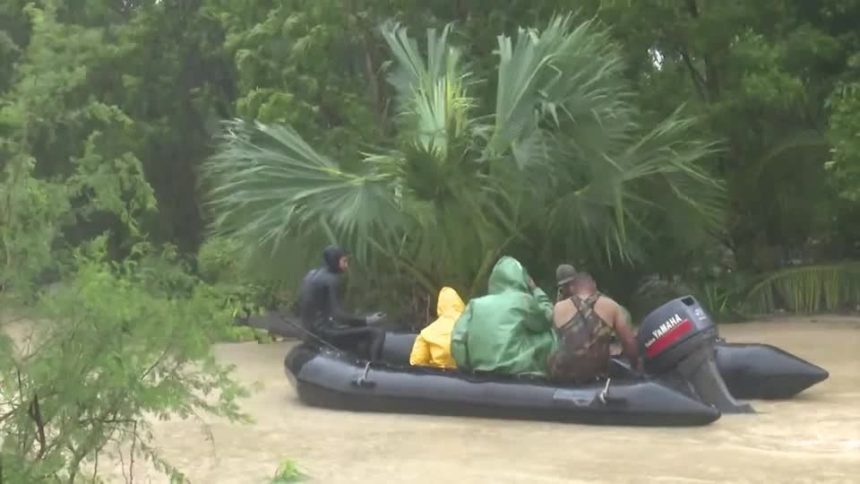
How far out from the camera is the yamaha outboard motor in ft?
31.7

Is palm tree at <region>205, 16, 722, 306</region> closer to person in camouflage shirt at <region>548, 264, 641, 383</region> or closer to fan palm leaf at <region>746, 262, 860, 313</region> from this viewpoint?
fan palm leaf at <region>746, 262, 860, 313</region>

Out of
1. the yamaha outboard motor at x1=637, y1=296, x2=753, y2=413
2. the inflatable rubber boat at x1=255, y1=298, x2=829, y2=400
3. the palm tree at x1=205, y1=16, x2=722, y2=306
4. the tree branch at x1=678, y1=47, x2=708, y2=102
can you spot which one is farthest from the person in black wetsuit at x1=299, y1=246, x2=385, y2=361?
the tree branch at x1=678, y1=47, x2=708, y2=102

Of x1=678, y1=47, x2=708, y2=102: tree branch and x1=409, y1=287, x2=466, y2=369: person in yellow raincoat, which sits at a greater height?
x1=678, y1=47, x2=708, y2=102: tree branch

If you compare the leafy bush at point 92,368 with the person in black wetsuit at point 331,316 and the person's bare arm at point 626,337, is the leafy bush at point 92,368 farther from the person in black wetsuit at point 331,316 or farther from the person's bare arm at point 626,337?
the person in black wetsuit at point 331,316

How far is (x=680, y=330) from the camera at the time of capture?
9734 millimetres

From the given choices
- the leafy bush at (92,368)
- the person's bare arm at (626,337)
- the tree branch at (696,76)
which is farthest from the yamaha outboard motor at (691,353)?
the tree branch at (696,76)

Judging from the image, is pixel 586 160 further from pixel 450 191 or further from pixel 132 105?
pixel 132 105

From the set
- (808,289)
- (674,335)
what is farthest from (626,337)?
(808,289)

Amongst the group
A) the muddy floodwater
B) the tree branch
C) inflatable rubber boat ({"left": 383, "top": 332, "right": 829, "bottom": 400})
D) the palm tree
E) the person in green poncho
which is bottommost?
the muddy floodwater

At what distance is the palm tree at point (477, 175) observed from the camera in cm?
1403

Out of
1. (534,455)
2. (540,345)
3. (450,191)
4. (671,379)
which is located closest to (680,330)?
(671,379)

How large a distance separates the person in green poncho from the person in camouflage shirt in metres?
0.34

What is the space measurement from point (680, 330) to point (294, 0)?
428 inches

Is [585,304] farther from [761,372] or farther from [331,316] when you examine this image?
[331,316]
